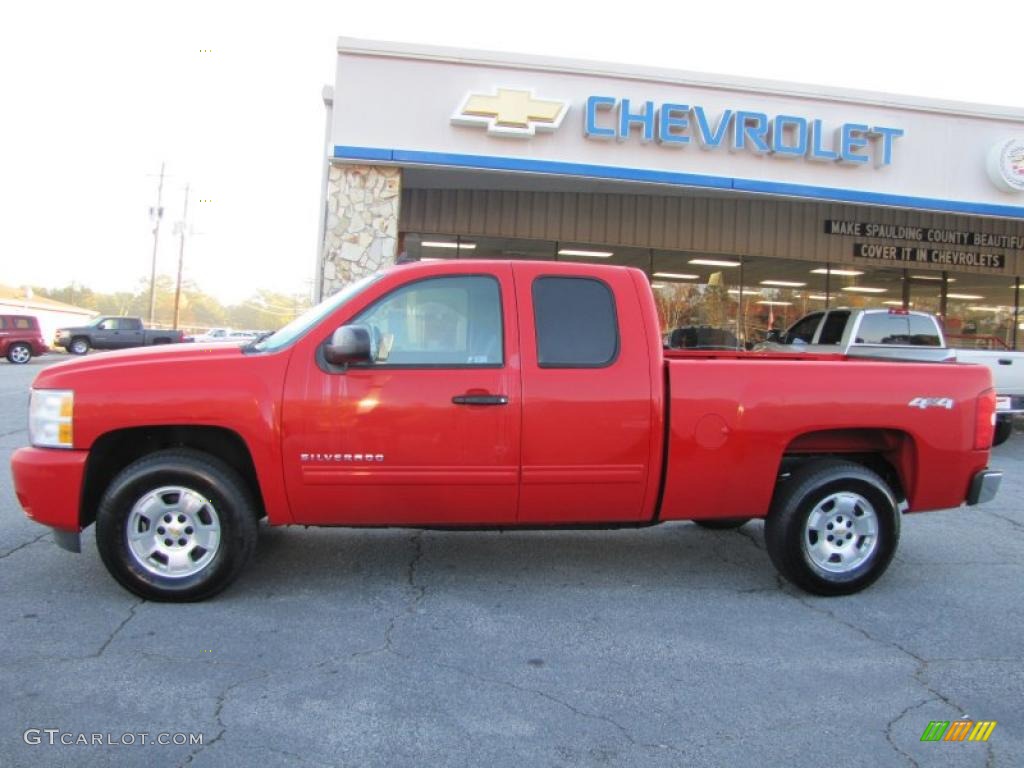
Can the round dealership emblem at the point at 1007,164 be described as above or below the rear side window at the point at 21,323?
above

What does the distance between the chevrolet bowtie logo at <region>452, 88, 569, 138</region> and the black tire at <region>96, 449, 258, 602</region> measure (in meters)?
9.25

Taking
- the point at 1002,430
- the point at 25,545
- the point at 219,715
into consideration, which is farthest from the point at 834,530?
the point at 1002,430

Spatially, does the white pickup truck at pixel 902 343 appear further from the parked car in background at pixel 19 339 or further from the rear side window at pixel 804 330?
the parked car in background at pixel 19 339

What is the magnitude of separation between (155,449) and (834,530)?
3963mm

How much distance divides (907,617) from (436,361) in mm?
2976

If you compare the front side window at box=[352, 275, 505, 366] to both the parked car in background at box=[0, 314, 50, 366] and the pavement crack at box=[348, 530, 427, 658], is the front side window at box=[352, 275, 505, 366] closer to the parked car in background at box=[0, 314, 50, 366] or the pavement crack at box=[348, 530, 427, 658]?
the pavement crack at box=[348, 530, 427, 658]

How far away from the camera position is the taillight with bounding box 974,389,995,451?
15.3ft

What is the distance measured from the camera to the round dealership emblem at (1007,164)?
13.7 meters

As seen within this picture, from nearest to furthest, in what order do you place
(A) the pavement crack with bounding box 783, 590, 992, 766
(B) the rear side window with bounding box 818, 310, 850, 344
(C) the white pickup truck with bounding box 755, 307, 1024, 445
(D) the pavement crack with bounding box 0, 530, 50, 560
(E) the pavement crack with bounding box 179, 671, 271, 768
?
1. (E) the pavement crack with bounding box 179, 671, 271, 768
2. (A) the pavement crack with bounding box 783, 590, 992, 766
3. (D) the pavement crack with bounding box 0, 530, 50, 560
4. (C) the white pickup truck with bounding box 755, 307, 1024, 445
5. (B) the rear side window with bounding box 818, 310, 850, 344

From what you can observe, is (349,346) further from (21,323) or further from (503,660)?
(21,323)

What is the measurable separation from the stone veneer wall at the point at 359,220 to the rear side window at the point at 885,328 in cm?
723

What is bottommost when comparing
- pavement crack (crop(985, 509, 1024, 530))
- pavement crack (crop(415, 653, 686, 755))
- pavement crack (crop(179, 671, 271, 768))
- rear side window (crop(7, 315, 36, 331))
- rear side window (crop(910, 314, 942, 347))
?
pavement crack (crop(179, 671, 271, 768))

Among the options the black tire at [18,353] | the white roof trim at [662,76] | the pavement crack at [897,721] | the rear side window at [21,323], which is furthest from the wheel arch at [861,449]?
the rear side window at [21,323]

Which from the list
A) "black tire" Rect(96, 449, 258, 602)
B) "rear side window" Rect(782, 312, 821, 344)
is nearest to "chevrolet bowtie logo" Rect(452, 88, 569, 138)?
"rear side window" Rect(782, 312, 821, 344)
